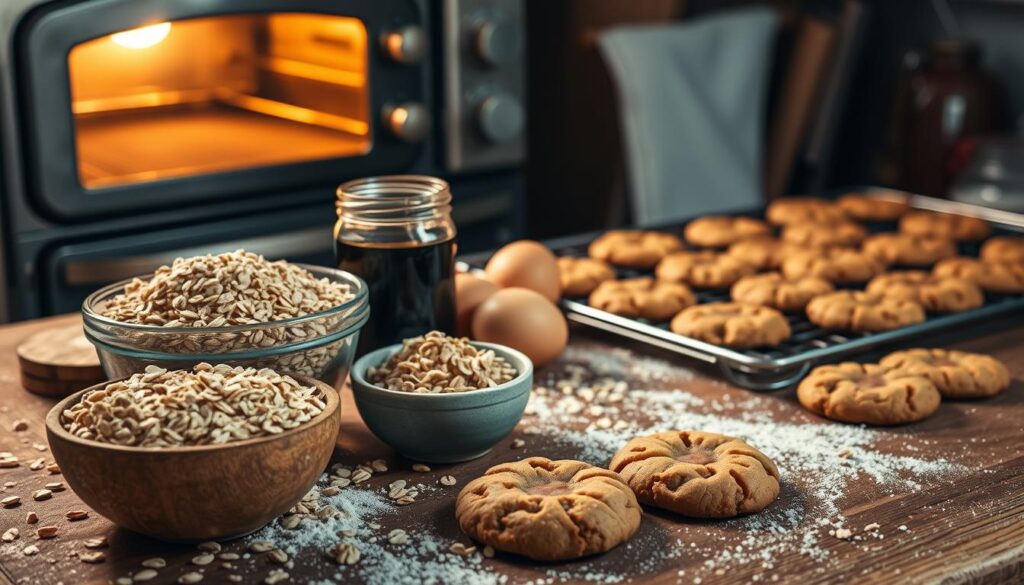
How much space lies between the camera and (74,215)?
73.2 inches

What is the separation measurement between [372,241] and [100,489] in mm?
445

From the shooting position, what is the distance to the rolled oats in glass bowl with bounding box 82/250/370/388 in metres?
1.07

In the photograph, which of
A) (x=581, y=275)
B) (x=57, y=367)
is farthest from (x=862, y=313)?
(x=57, y=367)

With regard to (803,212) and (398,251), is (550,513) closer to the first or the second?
(398,251)

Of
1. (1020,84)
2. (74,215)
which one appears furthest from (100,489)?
(1020,84)

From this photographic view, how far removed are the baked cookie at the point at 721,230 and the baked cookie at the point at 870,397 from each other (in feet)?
1.96

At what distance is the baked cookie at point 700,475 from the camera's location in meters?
1.00

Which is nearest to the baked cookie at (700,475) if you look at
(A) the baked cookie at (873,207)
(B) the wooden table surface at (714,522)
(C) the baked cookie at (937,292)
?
(B) the wooden table surface at (714,522)

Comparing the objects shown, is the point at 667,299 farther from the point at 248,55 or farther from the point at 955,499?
the point at 248,55

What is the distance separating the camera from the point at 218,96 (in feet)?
6.73

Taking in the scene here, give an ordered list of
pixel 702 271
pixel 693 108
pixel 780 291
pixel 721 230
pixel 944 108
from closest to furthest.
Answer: pixel 780 291 < pixel 702 271 < pixel 721 230 < pixel 944 108 < pixel 693 108

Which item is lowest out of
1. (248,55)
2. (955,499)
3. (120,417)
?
(955,499)

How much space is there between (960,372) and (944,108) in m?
1.20

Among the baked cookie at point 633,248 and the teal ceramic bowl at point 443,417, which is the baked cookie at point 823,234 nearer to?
the baked cookie at point 633,248
